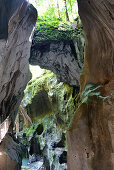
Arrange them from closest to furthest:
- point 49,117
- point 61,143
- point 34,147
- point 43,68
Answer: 1. point 43,68
2. point 61,143
3. point 49,117
4. point 34,147

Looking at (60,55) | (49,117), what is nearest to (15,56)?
(60,55)

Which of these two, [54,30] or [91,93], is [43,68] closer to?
[54,30]

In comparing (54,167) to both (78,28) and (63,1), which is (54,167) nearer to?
(78,28)

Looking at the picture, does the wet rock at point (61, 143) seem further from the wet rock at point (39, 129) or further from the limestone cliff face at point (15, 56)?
the limestone cliff face at point (15, 56)

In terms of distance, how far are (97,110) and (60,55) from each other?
6561 mm

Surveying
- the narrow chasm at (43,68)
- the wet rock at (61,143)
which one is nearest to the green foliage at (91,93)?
the narrow chasm at (43,68)

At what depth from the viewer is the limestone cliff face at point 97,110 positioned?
6.93 feet

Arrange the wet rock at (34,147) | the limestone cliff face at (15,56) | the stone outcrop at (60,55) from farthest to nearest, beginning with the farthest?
the wet rock at (34,147) < the stone outcrop at (60,55) < the limestone cliff face at (15,56)

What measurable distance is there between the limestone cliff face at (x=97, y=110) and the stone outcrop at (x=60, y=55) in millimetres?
5468

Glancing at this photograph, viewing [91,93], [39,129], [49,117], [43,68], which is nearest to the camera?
[91,93]

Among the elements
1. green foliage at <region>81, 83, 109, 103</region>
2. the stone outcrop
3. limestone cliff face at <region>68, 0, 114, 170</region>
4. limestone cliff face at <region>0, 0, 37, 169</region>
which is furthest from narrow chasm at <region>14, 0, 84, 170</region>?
green foliage at <region>81, 83, 109, 103</region>

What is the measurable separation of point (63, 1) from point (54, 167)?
10782mm

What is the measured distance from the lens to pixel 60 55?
27.9ft

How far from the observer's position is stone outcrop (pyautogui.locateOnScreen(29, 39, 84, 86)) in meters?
8.15
